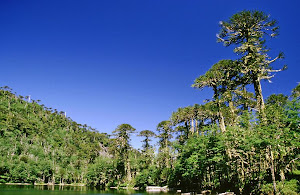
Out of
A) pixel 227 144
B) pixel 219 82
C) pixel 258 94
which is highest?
pixel 219 82

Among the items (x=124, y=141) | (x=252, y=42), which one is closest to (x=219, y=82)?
(x=252, y=42)

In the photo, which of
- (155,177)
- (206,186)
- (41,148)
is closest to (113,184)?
(155,177)

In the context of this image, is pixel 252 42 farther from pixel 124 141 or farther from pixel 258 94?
pixel 124 141

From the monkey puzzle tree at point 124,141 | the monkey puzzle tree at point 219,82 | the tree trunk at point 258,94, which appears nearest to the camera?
the tree trunk at point 258,94

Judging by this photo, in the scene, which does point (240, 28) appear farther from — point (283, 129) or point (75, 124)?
point (75, 124)

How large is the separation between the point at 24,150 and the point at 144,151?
48.6 meters

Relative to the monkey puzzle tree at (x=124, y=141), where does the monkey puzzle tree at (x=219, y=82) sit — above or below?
above

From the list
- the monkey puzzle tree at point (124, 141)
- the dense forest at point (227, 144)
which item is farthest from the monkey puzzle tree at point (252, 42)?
the monkey puzzle tree at point (124, 141)

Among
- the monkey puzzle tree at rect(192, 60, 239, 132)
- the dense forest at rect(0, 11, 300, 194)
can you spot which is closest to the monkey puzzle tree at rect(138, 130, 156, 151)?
the dense forest at rect(0, 11, 300, 194)

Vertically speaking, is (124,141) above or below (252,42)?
below

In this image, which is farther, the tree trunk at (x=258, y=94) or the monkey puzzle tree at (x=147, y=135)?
the monkey puzzle tree at (x=147, y=135)

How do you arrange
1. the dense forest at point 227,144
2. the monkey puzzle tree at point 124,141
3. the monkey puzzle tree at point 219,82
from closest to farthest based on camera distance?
the dense forest at point 227,144, the monkey puzzle tree at point 219,82, the monkey puzzle tree at point 124,141

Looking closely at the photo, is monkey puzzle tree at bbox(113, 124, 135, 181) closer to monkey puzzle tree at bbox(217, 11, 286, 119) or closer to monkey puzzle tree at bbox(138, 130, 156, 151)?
monkey puzzle tree at bbox(138, 130, 156, 151)

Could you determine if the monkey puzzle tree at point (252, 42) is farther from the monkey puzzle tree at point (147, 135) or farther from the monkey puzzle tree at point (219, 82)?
the monkey puzzle tree at point (147, 135)
